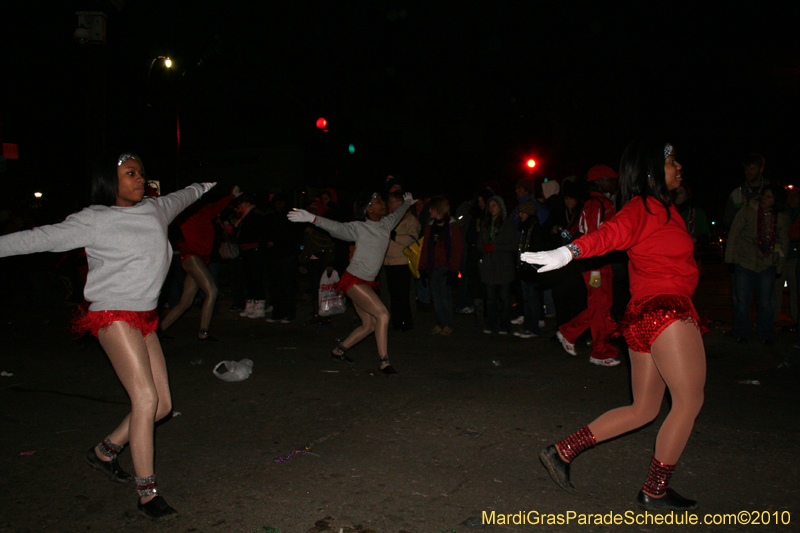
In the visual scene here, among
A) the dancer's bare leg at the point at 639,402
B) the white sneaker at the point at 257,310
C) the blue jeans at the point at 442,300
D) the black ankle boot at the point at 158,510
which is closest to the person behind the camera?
the black ankle boot at the point at 158,510

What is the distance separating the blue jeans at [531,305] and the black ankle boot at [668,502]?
5.11 metres

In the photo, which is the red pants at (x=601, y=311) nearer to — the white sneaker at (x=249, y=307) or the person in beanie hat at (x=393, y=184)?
the person in beanie hat at (x=393, y=184)

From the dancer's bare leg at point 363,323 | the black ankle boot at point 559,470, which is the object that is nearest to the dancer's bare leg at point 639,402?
the black ankle boot at point 559,470

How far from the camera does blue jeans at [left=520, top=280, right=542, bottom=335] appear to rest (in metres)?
8.52

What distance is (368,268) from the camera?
6684 millimetres

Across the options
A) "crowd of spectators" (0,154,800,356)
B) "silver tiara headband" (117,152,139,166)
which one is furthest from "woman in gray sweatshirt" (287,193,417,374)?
"silver tiara headband" (117,152,139,166)

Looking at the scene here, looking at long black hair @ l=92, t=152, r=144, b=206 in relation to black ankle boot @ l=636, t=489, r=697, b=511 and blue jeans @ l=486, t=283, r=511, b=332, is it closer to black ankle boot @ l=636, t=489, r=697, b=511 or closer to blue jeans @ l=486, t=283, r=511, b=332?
black ankle boot @ l=636, t=489, r=697, b=511

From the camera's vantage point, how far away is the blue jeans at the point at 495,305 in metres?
8.66

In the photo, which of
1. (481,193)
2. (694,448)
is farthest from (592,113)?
(694,448)

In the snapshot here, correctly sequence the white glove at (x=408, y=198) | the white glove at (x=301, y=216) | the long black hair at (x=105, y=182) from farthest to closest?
the white glove at (x=408, y=198) → the white glove at (x=301, y=216) → the long black hair at (x=105, y=182)

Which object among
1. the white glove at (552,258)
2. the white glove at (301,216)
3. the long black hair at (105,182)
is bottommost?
the white glove at (552,258)

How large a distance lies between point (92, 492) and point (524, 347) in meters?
5.50

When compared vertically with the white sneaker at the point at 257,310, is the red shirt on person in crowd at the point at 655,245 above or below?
above

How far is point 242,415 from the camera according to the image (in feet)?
17.0
